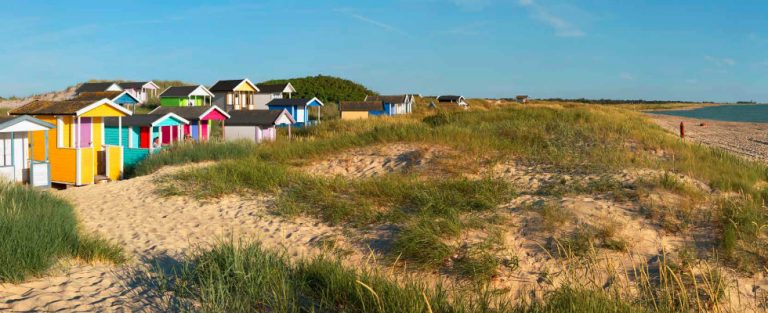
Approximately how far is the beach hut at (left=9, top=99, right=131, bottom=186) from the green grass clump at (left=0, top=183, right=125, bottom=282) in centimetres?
769

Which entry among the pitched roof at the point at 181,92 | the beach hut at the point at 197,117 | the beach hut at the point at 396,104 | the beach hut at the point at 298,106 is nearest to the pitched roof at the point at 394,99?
the beach hut at the point at 396,104

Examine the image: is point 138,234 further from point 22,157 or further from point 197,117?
point 197,117

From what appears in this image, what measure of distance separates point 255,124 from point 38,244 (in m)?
20.2

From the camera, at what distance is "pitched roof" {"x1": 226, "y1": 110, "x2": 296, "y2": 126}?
88.5 feet

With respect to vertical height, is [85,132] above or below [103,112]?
below

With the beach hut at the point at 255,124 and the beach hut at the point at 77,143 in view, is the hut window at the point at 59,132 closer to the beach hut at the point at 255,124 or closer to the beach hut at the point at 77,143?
the beach hut at the point at 77,143

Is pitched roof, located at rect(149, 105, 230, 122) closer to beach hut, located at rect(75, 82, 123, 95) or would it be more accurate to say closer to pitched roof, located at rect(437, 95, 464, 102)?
beach hut, located at rect(75, 82, 123, 95)

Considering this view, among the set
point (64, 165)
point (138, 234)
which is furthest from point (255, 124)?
point (138, 234)

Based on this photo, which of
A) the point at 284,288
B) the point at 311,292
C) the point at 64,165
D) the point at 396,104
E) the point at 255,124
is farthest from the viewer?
the point at 396,104

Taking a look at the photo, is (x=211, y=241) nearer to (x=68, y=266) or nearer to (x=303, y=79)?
(x=68, y=266)

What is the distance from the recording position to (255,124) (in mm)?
27078

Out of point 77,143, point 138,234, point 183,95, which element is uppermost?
point 183,95

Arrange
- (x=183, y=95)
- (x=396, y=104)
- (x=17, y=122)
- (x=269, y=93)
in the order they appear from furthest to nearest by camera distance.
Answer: (x=396, y=104) < (x=269, y=93) < (x=183, y=95) < (x=17, y=122)

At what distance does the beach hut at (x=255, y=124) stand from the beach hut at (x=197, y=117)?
1675 millimetres
